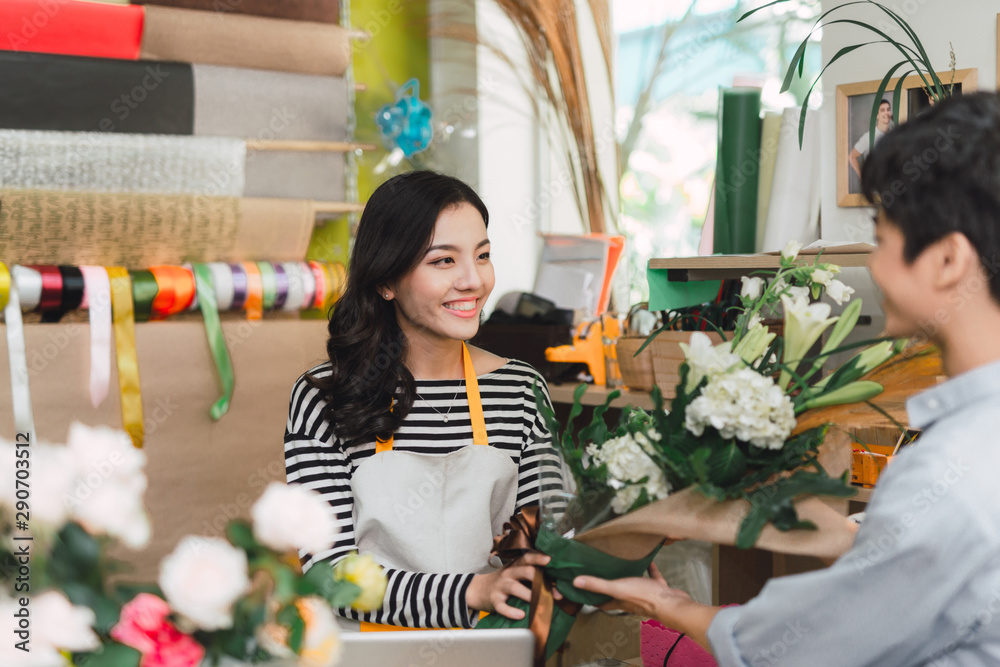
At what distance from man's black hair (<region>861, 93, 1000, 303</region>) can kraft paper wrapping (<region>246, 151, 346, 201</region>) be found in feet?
6.56

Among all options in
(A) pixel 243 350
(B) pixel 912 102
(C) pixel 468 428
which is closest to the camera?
(C) pixel 468 428

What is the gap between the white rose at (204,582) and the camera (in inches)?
22.7

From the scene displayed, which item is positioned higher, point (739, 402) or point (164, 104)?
point (164, 104)

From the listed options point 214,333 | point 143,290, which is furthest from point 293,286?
point 143,290

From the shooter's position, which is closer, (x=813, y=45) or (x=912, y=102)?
(x=912, y=102)

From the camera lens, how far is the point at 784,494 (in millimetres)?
875

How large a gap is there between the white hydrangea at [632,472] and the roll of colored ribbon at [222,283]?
164 centimetres

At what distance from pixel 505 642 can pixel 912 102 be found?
148 cm

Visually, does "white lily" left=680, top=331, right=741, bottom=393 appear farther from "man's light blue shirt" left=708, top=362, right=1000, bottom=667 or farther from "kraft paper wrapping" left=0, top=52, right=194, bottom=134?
"kraft paper wrapping" left=0, top=52, right=194, bottom=134

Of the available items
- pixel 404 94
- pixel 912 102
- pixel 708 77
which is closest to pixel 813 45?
pixel 708 77

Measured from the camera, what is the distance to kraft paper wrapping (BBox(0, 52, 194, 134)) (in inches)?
86.3

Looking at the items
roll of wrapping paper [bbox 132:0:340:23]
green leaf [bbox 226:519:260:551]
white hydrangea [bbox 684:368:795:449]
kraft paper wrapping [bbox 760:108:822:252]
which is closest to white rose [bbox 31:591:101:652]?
green leaf [bbox 226:519:260:551]

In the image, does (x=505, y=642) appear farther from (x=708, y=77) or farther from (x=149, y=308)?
(x=708, y=77)

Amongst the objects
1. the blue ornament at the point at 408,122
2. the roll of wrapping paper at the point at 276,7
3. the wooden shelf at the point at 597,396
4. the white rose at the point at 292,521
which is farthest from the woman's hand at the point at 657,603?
the roll of wrapping paper at the point at 276,7
